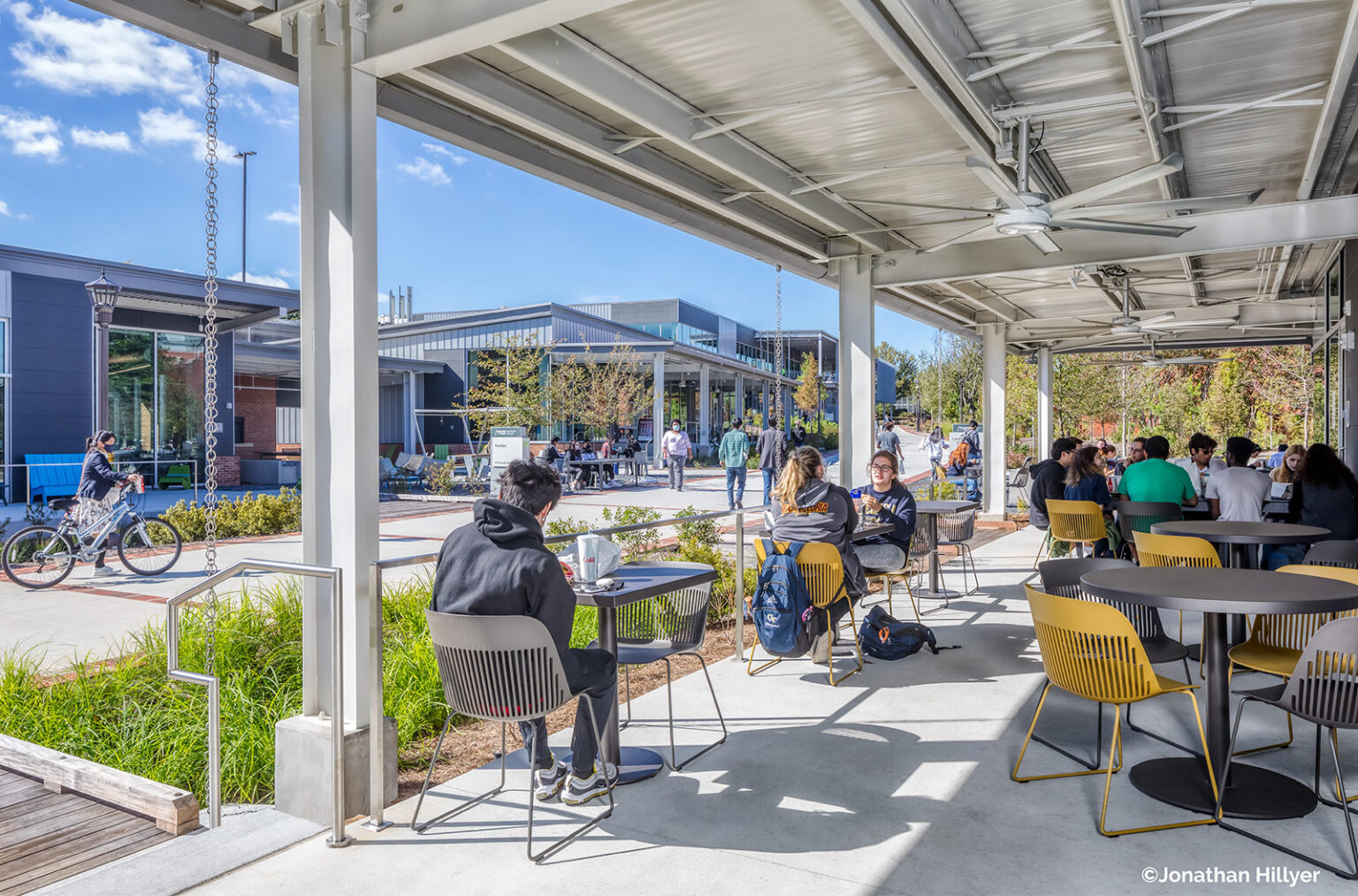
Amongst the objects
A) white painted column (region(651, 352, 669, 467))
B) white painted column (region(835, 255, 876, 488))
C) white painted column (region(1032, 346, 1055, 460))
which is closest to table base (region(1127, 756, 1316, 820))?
white painted column (region(835, 255, 876, 488))

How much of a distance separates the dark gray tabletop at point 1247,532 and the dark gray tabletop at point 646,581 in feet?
11.0

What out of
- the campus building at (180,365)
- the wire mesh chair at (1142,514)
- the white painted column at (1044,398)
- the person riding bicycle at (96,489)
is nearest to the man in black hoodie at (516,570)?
the wire mesh chair at (1142,514)

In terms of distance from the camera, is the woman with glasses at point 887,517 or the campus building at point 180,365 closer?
the woman with glasses at point 887,517

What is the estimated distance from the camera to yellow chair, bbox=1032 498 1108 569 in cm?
817

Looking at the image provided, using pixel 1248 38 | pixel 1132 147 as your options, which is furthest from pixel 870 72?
pixel 1132 147

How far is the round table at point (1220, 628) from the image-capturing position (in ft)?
11.0

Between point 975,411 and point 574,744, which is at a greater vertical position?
point 975,411

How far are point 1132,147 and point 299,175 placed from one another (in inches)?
211

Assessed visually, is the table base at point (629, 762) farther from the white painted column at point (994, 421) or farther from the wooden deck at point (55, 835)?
the white painted column at point (994, 421)

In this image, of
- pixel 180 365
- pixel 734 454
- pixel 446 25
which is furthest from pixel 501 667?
pixel 180 365

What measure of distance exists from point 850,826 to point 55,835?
304cm

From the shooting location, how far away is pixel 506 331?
29.0m

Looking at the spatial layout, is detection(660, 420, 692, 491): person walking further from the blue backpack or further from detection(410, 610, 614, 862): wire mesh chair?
detection(410, 610, 614, 862): wire mesh chair

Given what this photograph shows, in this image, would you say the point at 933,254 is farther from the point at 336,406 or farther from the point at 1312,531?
the point at 336,406
